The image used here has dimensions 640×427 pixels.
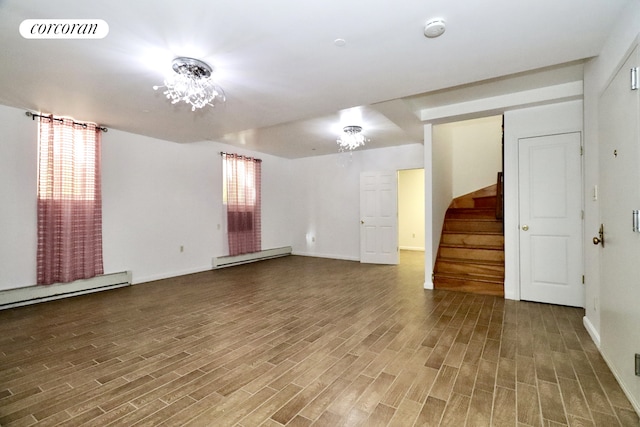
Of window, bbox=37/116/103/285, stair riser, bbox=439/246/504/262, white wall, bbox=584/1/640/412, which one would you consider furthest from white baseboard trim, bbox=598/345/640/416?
window, bbox=37/116/103/285

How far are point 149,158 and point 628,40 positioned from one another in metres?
5.97

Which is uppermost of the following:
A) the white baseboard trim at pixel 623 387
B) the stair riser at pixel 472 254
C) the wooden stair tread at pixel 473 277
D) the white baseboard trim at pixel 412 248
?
the stair riser at pixel 472 254

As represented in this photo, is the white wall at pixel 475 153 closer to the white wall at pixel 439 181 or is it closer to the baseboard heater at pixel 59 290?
the white wall at pixel 439 181

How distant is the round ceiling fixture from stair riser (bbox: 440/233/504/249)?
3.58 metres

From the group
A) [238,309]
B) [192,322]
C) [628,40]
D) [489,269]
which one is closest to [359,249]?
[489,269]

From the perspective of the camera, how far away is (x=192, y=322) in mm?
3119

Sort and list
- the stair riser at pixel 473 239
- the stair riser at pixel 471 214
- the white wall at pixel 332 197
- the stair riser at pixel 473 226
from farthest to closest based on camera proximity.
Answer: the white wall at pixel 332 197, the stair riser at pixel 471 214, the stair riser at pixel 473 226, the stair riser at pixel 473 239

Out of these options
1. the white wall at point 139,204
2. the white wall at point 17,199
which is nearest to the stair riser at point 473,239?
the white wall at point 139,204

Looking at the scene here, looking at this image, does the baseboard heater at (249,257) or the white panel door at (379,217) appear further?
the white panel door at (379,217)

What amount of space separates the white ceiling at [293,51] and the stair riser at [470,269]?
96.2 inches

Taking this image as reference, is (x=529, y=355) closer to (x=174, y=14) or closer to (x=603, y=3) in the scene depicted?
(x=603, y=3)

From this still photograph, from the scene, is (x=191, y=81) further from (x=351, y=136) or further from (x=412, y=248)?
(x=412, y=248)

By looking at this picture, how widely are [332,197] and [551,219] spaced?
4702 millimetres

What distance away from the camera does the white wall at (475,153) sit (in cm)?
600
